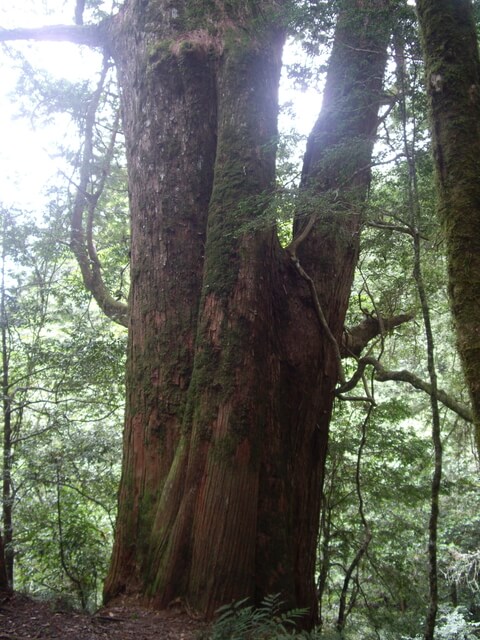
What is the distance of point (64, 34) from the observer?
5234mm

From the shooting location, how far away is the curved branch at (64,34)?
514 cm

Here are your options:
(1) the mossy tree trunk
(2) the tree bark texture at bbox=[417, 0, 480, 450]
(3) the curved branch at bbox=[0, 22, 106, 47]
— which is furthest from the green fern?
(3) the curved branch at bbox=[0, 22, 106, 47]

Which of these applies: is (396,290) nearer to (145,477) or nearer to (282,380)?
(282,380)

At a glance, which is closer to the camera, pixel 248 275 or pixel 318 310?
pixel 248 275

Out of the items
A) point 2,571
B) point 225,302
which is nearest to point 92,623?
point 2,571

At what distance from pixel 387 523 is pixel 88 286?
4.91 m

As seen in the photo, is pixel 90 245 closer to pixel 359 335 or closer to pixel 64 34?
pixel 64 34

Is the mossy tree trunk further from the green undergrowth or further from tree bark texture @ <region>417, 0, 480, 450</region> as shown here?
tree bark texture @ <region>417, 0, 480, 450</region>

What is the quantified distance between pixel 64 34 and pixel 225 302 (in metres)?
3.46

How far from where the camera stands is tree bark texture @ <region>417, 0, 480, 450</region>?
219 cm

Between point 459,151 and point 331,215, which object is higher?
point 331,215

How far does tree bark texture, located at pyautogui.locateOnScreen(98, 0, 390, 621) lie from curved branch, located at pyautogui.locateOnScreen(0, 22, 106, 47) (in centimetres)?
43

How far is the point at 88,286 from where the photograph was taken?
6305mm

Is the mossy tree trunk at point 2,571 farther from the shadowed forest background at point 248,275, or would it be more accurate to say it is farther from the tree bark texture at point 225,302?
the tree bark texture at point 225,302
